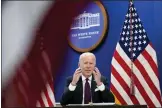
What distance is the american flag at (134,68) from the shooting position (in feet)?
9.34

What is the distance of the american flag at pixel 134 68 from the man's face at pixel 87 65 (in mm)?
469

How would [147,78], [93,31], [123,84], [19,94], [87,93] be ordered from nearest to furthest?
[19,94] < [87,93] < [147,78] < [123,84] < [93,31]

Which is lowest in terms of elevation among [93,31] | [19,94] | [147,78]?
[147,78]

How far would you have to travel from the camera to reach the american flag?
112 inches

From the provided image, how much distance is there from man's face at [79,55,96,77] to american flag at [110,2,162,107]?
469 mm

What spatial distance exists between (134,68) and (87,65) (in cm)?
56

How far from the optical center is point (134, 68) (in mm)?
2953

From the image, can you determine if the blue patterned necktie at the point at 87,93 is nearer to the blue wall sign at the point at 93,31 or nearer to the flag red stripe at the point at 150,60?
Result: the blue wall sign at the point at 93,31

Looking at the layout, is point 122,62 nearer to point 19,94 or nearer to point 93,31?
point 93,31

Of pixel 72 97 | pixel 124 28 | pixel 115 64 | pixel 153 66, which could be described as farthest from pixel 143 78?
pixel 72 97

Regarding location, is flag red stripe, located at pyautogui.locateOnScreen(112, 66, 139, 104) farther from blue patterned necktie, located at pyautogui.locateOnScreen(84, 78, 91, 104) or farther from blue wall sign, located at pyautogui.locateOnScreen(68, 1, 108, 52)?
blue patterned necktie, located at pyautogui.locateOnScreen(84, 78, 91, 104)

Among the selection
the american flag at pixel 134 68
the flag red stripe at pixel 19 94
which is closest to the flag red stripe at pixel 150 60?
the american flag at pixel 134 68

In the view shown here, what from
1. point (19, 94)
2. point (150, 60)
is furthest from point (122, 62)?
point (19, 94)

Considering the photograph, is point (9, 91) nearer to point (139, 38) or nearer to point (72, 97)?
point (72, 97)
